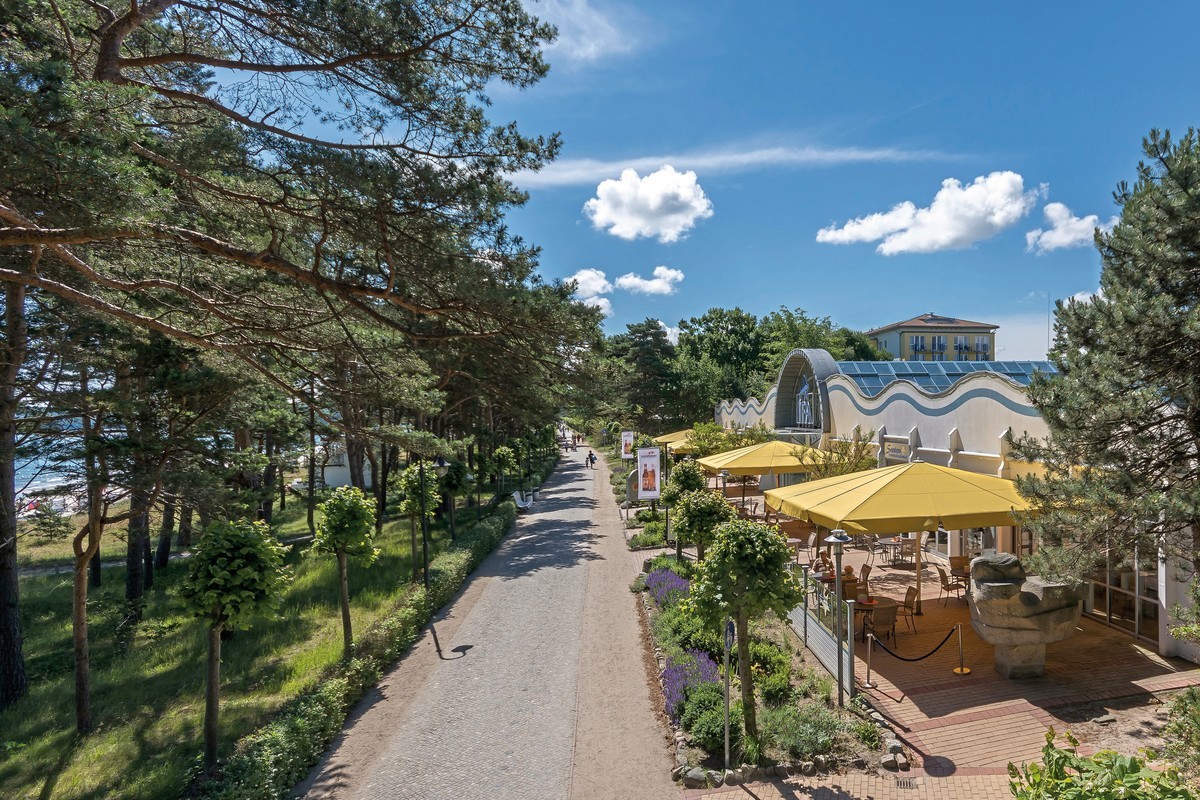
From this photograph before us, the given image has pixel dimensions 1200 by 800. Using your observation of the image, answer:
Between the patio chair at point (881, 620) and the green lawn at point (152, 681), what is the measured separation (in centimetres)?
831

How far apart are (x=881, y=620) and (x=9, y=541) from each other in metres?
13.3

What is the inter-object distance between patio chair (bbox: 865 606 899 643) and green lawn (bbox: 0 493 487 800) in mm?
8308

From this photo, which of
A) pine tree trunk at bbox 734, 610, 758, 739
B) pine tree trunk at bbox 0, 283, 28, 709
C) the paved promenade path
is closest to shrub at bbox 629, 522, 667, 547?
the paved promenade path

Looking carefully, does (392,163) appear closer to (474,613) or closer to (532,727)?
(532,727)

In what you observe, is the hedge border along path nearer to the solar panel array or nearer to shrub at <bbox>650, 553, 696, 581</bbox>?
shrub at <bbox>650, 553, 696, 581</bbox>

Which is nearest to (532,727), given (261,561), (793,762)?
(793,762)

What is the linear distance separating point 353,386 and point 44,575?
2115 cm

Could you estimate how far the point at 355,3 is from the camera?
6.29 meters

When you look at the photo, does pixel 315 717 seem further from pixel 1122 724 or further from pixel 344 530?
pixel 1122 724

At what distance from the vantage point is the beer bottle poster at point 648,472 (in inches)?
630

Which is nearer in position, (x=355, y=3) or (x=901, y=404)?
(x=355, y=3)

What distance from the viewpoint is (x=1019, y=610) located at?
22.6 ft

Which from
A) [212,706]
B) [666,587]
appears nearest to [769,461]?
[666,587]

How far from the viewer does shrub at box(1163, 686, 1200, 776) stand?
447cm
